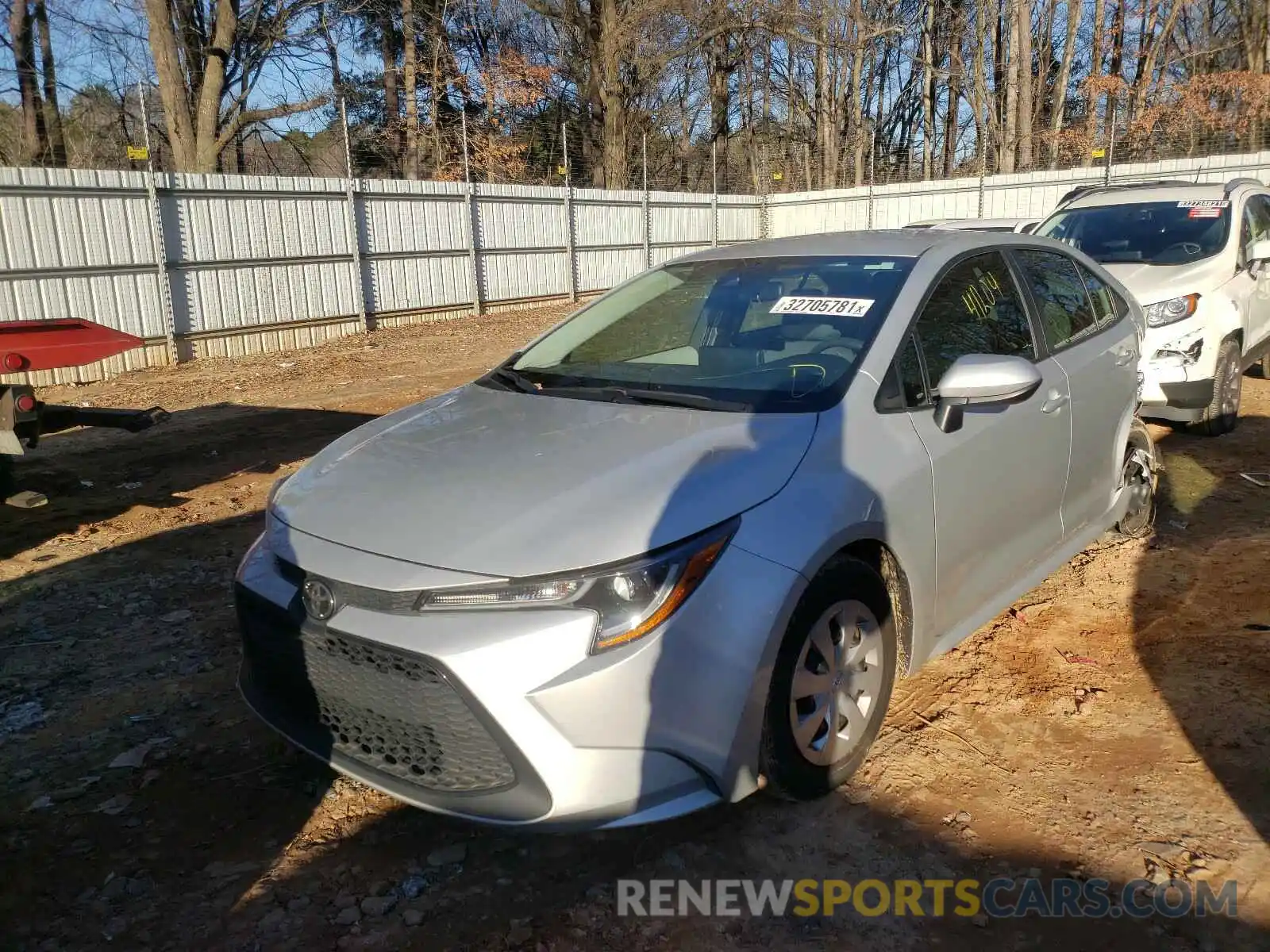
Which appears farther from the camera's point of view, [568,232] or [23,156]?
[23,156]

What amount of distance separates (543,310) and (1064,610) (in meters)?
15.0

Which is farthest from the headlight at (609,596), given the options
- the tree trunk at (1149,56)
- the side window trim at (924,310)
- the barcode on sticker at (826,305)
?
the tree trunk at (1149,56)

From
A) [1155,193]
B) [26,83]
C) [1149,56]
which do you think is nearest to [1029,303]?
[1155,193]

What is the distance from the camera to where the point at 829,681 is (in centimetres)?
268

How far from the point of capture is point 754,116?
36.1 m

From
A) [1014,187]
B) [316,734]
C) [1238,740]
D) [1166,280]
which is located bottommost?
[1238,740]

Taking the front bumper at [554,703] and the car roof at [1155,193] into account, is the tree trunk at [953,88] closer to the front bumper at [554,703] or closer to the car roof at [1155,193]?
the car roof at [1155,193]

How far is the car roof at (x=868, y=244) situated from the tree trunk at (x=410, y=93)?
68.0 feet

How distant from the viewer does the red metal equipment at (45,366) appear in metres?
4.82

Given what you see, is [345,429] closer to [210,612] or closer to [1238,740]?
[210,612]

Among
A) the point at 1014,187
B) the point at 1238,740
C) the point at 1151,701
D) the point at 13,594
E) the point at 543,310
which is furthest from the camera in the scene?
the point at 1014,187

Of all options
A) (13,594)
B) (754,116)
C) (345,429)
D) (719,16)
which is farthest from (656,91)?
(13,594)

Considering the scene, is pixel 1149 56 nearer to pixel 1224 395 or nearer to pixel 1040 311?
pixel 1224 395

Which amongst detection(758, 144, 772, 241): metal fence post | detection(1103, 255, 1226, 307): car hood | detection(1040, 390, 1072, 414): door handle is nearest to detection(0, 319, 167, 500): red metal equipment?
detection(1040, 390, 1072, 414): door handle
